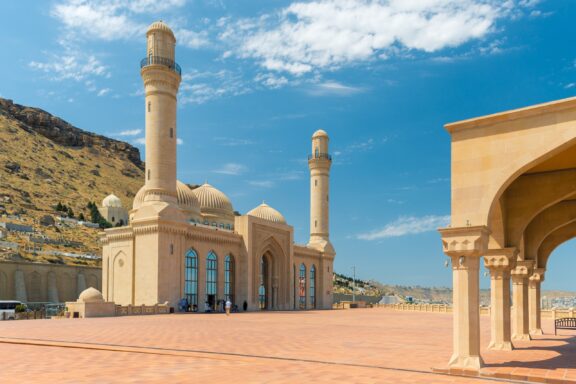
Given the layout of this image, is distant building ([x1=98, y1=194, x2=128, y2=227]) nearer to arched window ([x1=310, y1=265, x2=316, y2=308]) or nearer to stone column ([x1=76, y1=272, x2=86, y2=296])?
stone column ([x1=76, y1=272, x2=86, y2=296])

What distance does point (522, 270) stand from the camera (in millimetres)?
17484

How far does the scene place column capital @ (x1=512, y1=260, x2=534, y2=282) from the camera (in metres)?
17.4

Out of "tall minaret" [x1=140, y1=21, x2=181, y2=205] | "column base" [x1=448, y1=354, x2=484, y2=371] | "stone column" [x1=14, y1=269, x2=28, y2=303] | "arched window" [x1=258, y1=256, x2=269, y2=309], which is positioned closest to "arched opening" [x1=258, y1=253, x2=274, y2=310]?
"arched window" [x1=258, y1=256, x2=269, y2=309]

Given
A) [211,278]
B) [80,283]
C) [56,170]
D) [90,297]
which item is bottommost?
[80,283]

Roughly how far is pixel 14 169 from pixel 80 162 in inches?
983

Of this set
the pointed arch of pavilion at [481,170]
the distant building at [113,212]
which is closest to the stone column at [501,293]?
the pointed arch of pavilion at [481,170]

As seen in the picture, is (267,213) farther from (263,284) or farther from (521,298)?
(521,298)

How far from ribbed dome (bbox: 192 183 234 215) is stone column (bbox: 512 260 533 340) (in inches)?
1480

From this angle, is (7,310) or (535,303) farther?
(7,310)

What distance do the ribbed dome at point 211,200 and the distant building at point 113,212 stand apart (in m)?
50.5

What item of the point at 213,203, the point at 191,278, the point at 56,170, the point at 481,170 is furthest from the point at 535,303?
the point at 56,170

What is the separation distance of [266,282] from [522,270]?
35.9 m

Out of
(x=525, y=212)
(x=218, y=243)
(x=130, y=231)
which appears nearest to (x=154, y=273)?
(x=130, y=231)

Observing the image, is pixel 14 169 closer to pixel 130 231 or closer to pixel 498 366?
pixel 130 231
